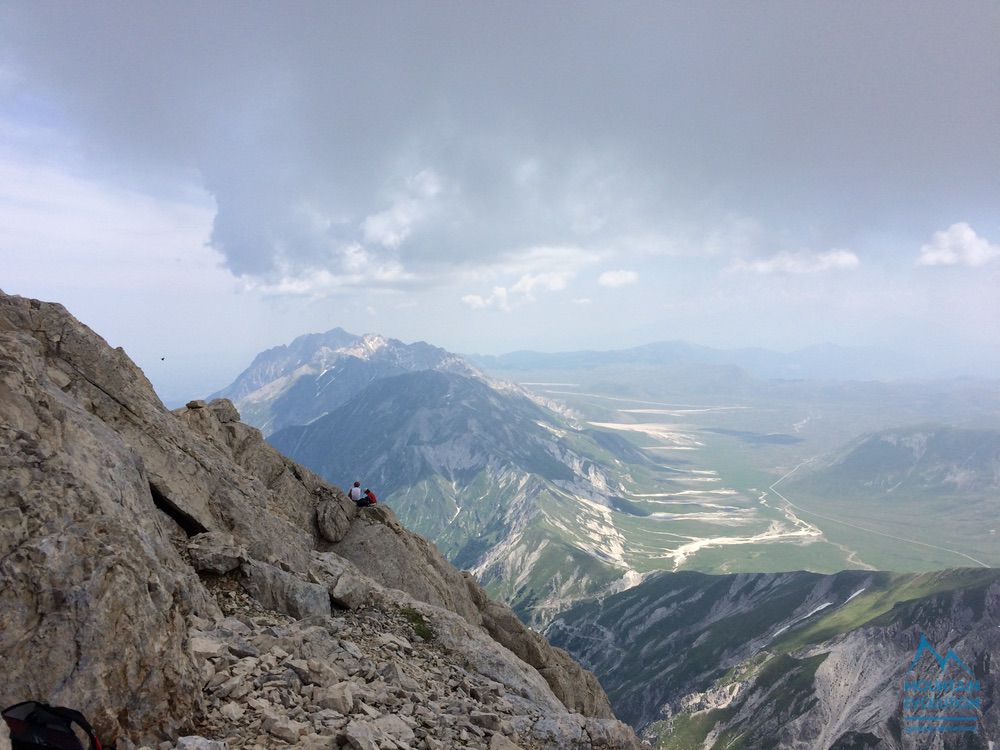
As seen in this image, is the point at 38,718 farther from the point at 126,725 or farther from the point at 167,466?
the point at 167,466

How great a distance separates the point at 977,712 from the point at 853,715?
31.8 meters

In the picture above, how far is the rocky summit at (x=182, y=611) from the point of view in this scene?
13.2m

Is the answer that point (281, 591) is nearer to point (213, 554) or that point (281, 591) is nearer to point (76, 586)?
point (213, 554)

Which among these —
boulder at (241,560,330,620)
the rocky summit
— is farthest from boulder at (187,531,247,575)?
boulder at (241,560,330,620)

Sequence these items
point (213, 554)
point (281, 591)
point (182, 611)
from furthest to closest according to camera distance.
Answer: point (281, 591) → point (213, 554) → point (182, 611)

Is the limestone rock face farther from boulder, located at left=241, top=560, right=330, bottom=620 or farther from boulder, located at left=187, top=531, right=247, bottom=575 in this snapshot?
boulder, located at left=241, top=560, right=330, bottom=620

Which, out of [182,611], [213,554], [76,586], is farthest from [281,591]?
[76,586]

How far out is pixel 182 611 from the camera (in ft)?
57.6

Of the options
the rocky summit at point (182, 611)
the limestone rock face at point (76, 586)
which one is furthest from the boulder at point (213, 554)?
the limestone rock face at point (76, 586)

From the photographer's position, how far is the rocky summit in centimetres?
1322

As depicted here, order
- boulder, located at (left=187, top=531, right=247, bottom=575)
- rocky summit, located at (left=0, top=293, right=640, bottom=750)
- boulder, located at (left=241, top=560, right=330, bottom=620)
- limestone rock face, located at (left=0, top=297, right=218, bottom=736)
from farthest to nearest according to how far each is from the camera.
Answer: boulder, located at (left=241, top=560, right=330, bottom=620)
boulder, located at (left=187, top=531, right=247, bottom=575)
rocky summit, located at (left=0, top=293, right=640, bottom=750)
limestone rock face, located at (left=0, top=297, right=218, bottom=736)

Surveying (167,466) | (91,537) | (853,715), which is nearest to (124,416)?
(167,466)

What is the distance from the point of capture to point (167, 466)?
→ 2777 cm

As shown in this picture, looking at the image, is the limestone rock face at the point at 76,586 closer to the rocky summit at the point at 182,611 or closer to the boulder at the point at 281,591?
the rocky summit at the point at 182,611
